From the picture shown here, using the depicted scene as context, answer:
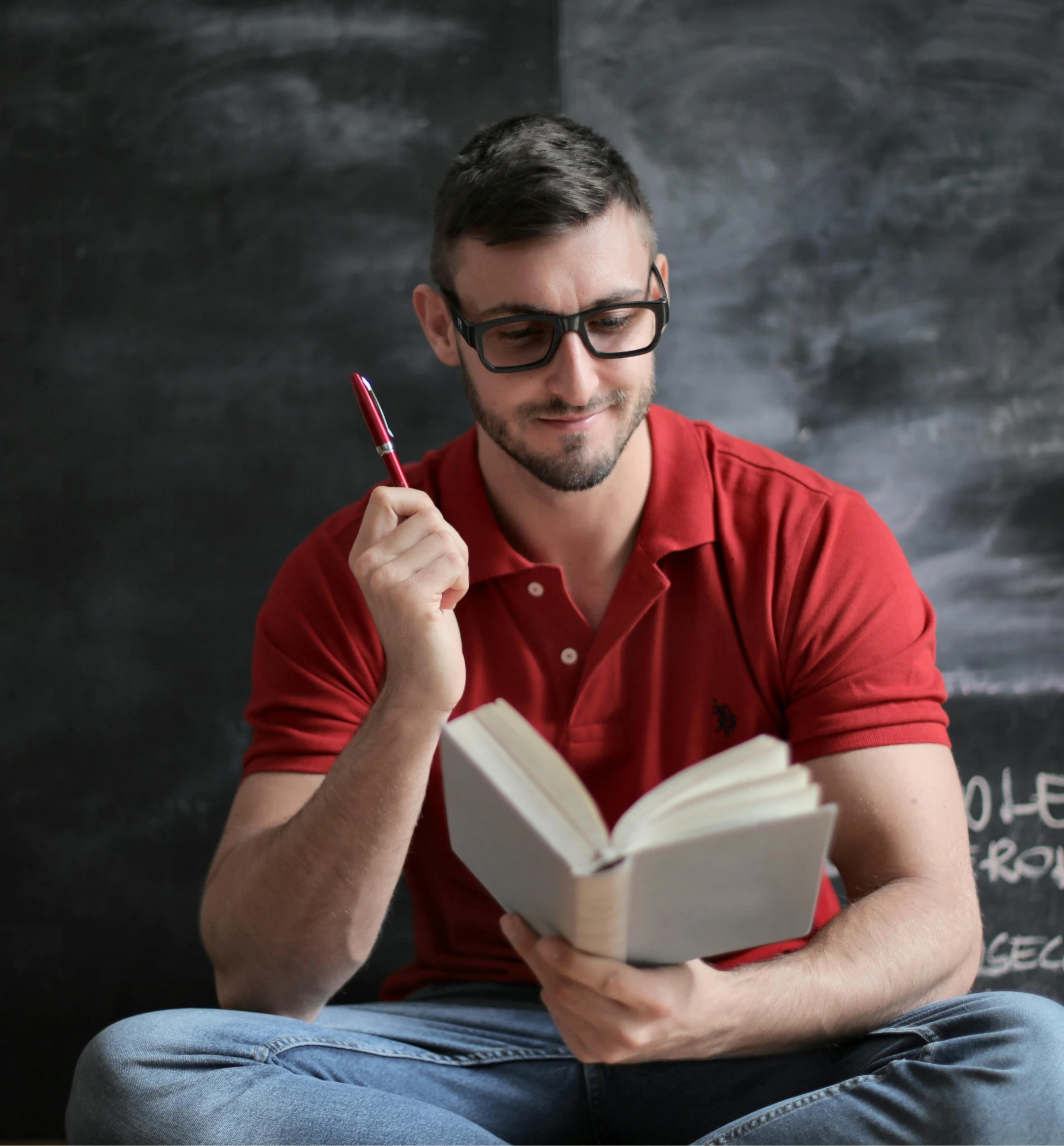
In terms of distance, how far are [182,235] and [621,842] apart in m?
1.55

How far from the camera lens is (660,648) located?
57.2 inches

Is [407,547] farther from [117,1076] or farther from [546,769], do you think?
[117,1076]

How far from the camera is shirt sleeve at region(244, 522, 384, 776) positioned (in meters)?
1.46

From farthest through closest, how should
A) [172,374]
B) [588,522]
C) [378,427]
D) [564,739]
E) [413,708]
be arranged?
1. [172,374]
2. [588,522]
3. [564,739]
4. [378,427]
5. [413,708]

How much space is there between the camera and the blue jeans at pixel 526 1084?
3.51ft

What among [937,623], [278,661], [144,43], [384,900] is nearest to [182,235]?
[144,43]

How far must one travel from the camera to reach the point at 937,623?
6.53 ft

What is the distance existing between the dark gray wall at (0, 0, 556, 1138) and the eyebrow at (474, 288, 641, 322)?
0.56 meters

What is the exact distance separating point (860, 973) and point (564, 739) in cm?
45

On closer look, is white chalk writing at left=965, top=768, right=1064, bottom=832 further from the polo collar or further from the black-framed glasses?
the black-framed glasses

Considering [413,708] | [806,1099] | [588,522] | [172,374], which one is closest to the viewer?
[806,1099]

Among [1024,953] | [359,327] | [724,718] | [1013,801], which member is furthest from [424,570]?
[1024,953]

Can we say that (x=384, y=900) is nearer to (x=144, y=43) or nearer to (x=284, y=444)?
(x=284, y=444)

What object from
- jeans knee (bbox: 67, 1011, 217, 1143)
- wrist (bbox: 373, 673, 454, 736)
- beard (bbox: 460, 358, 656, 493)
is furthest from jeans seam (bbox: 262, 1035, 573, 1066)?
beard (bbox: 460, 358, 656, 493)
